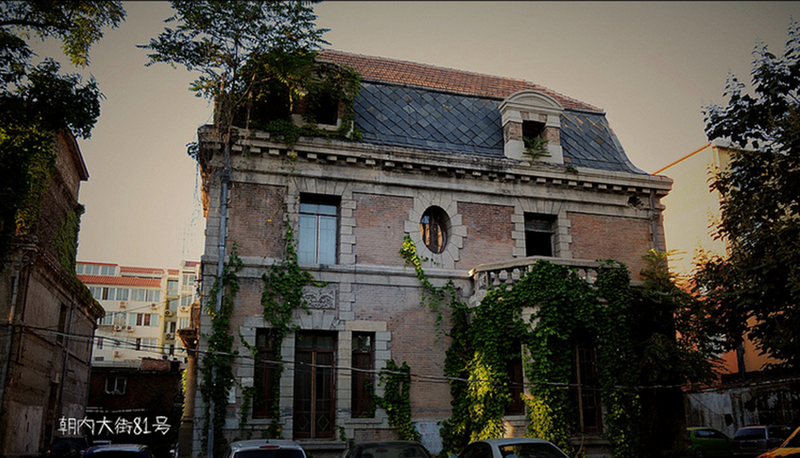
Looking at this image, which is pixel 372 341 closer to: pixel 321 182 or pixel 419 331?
pixel 419 331

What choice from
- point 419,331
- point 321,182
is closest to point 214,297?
point 321,182

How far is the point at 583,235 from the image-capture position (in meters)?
20.3

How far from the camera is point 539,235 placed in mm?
20438

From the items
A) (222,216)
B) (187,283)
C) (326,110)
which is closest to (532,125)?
(326,110)

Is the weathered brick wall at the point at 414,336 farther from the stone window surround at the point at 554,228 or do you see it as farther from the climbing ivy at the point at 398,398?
the stone window surround at the point at 554,228

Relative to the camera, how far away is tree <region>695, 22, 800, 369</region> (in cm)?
1402

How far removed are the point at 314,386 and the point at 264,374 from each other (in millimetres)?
1329

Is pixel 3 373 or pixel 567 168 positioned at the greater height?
pixel 567 168

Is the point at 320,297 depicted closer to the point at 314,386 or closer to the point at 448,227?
the point at 314,386

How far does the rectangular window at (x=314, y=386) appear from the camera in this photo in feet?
55.6

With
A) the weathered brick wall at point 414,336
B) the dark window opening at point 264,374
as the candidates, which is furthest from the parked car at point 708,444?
the dark window opening at point 264,374

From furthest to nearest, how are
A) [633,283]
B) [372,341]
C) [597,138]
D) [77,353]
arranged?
1. [77,353]
2. [597,138]
3. [633,283]
4. [372,341]

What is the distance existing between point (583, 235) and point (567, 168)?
212 cm

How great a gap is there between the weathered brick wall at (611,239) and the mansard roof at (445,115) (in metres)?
1.86
